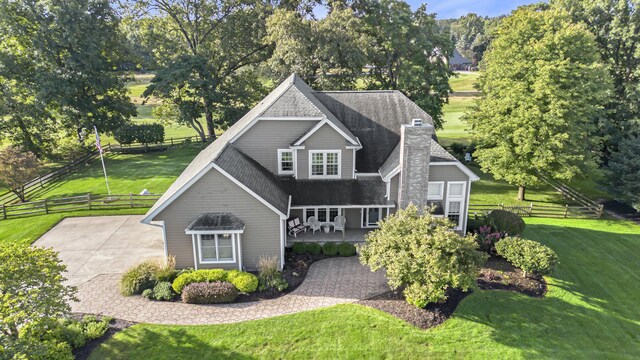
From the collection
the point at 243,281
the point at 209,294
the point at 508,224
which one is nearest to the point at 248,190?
the point at 243,281

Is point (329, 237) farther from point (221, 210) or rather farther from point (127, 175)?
point (127, 175)

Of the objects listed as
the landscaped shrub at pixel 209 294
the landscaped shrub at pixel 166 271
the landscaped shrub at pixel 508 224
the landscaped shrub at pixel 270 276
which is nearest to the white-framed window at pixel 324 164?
the landscaped shrub at pixel 270 276

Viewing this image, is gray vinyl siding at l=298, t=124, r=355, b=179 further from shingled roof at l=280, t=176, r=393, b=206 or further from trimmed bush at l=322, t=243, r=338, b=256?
trimmed bush at l=322, t=243, r=338, b=256

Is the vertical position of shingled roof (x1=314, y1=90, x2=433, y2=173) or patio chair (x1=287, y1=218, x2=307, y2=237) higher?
shingled roof (x1=314, y1=90, x2=433, y2=173)

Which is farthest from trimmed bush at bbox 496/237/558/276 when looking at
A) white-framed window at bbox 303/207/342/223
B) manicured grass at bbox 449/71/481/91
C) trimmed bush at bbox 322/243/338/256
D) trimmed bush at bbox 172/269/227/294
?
manicured grass at bbox 449/71/481/91

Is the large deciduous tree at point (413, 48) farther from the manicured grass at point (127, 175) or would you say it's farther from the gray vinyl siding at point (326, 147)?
the manicured grass at point (127, 175)
